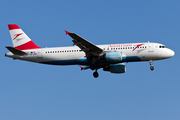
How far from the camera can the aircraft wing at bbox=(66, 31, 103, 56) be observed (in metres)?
44.0

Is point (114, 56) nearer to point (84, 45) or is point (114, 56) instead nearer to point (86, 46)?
point (86, 46)

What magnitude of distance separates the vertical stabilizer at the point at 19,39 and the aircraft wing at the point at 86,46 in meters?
9.83

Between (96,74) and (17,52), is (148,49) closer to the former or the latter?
(96,74)

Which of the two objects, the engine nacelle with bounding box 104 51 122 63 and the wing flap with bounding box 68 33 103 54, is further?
the engine nacelle with bounding box 104 51 122 63

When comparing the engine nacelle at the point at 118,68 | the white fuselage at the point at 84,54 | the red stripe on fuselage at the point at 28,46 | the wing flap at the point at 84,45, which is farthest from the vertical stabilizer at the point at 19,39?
the engine nacelle at the point at 118,68

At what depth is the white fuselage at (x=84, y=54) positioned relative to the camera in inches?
1860

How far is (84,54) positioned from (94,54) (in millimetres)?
2223

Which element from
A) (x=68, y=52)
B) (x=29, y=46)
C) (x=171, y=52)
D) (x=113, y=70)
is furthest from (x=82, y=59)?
(x=171, y=52)

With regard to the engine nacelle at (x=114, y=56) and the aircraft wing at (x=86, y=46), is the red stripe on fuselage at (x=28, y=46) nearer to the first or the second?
the aircraft wing at (x=86, y=46)

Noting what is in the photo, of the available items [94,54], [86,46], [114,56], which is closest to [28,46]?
[86,46]

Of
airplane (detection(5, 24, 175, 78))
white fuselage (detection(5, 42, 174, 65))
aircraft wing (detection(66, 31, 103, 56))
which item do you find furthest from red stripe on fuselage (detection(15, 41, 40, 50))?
aircraft wing (detection(66, 31, 103, 56))

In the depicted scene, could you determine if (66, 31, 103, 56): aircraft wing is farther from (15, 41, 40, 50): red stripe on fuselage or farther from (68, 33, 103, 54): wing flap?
(15, 41, 40, 50): red stripe on fuselage

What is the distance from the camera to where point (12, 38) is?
2110 inches

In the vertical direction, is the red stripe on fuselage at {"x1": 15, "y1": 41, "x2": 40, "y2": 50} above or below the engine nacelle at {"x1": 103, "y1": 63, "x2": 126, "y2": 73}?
above
